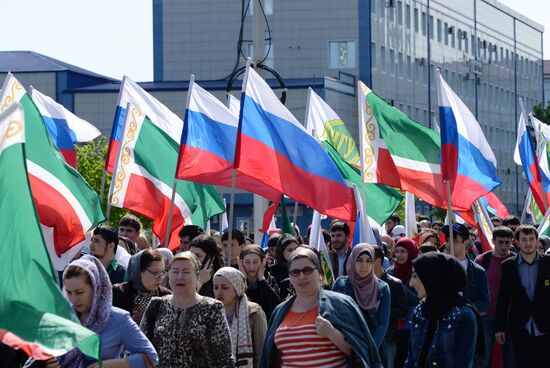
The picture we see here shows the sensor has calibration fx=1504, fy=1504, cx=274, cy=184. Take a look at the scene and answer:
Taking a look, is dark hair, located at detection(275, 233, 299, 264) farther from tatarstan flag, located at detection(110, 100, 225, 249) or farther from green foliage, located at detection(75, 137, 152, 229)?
green foliage, located at detection(75, 137, 152, 229)

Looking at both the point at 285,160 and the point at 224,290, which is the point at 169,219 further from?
the point at 224,290

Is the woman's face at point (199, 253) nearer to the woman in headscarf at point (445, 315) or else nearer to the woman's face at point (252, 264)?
the woman's face at point (252, 264)

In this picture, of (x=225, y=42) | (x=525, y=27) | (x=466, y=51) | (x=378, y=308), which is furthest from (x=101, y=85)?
(x=378, y=308)

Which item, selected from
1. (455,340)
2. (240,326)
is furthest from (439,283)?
(240,326)

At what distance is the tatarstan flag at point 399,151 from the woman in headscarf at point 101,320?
920 centimetres

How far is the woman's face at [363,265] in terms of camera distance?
11.8m

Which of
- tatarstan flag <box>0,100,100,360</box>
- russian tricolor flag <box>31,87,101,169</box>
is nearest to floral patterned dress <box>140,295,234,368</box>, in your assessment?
tatarstan flag <box>0,100,100,360</box>

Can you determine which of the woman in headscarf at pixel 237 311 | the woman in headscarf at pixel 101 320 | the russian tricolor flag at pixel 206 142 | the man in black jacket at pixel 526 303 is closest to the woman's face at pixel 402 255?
the man in black jacket at pixel 526 303

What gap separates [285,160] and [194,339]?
5680mm

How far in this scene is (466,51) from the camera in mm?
86812

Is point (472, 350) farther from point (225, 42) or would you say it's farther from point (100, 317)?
point (225, 42)

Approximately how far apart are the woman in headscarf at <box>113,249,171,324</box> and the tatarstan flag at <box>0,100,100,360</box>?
3.41m

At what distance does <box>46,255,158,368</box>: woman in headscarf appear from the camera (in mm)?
8055

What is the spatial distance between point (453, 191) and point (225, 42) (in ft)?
186
